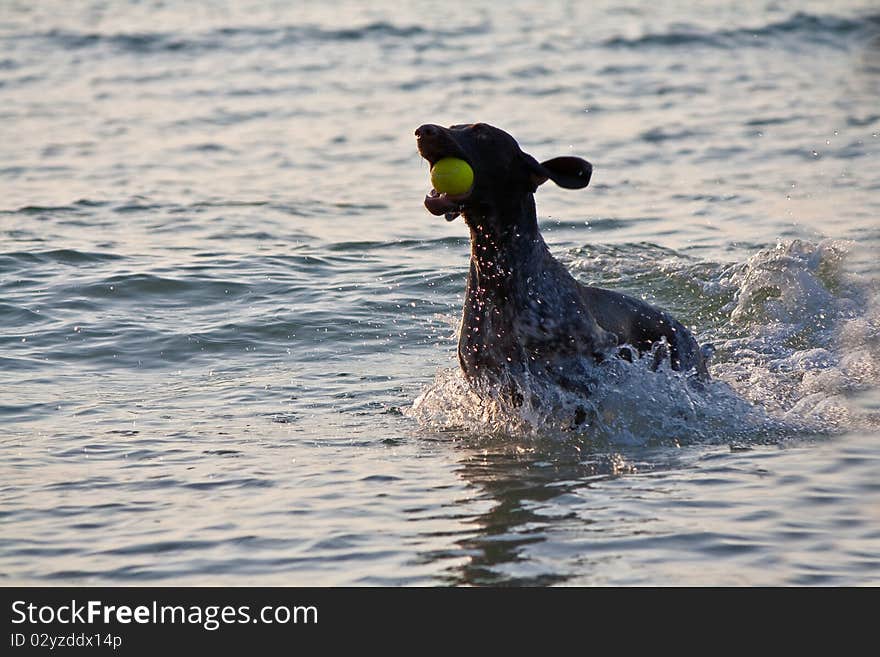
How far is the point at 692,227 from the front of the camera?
13359mm

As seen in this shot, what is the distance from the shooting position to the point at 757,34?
941 inches

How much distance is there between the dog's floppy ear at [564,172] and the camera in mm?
7395

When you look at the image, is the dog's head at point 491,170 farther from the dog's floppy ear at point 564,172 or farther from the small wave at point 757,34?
the small wave at point 757,34

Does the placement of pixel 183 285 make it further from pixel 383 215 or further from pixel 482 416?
pixel 482 416

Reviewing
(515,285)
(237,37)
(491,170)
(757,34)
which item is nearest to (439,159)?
(491,170)

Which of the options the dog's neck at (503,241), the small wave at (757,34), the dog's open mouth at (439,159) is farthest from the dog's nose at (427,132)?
the small wave at (757,34)

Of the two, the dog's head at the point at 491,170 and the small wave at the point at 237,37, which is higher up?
the small wave at the point at 237,37

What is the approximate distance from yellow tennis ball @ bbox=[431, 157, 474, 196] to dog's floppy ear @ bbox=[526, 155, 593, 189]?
1.29ft

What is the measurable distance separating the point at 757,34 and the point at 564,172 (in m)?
17.5

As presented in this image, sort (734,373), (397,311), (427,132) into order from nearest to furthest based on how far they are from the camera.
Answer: (427,132)
(734,373)
(397,311)

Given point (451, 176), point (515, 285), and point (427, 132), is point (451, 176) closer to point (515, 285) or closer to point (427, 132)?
point (427, 132)

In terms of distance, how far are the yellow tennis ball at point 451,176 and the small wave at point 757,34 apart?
1665 cm

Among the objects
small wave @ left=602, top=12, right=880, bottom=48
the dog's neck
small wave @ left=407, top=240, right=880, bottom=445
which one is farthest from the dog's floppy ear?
small wave @ left=602, top=12, right=880, bottom=48

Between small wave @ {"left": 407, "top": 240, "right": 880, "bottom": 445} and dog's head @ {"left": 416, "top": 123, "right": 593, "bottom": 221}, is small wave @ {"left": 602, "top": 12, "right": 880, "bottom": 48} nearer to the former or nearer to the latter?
small wave @ {"left": 407, "top": 240, "right": 880, "bottom": 445}
